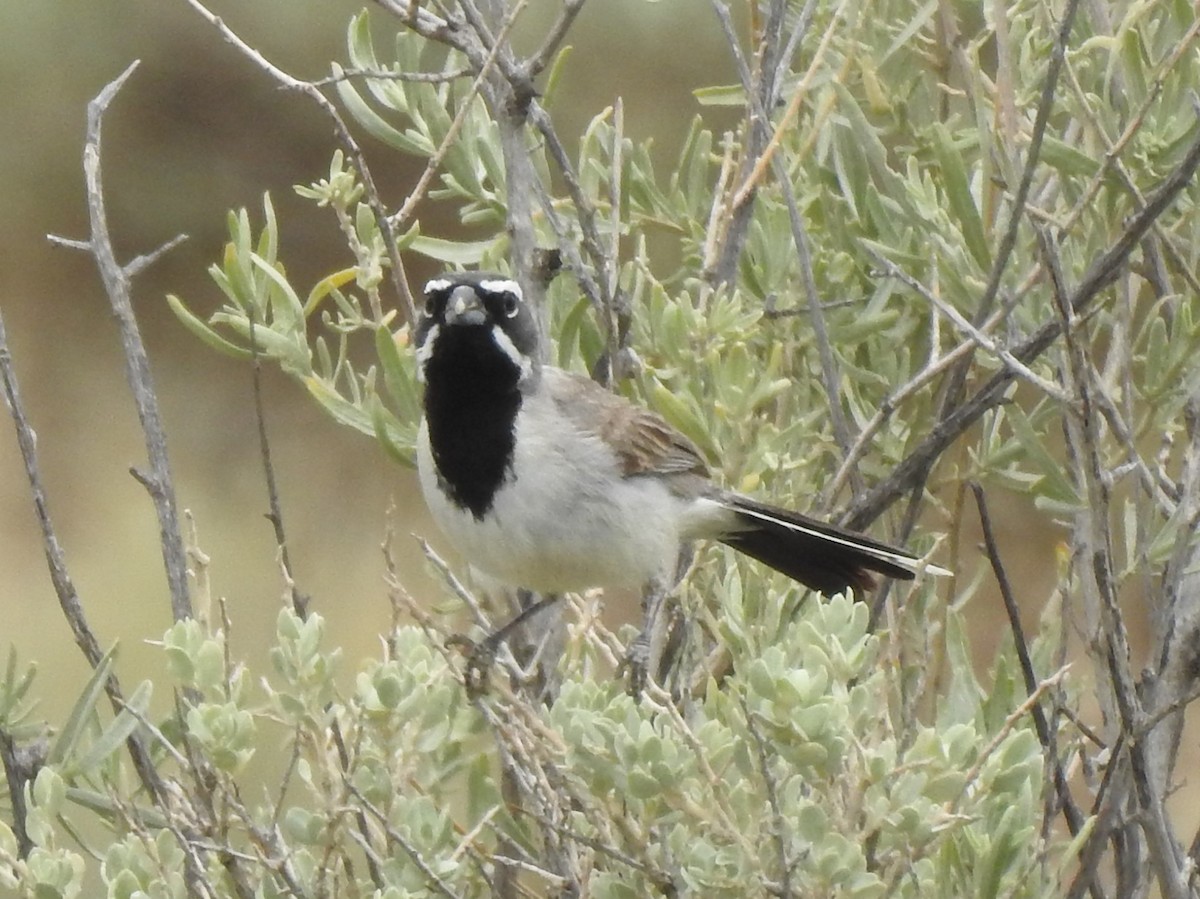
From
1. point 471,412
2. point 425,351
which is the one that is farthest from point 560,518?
point 425,351

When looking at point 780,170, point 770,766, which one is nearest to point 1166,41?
point 780,170

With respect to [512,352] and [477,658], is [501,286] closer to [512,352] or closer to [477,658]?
[512,352]

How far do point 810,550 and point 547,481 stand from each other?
352 mm

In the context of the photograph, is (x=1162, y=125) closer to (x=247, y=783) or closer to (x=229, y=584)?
(x=247, y=783)

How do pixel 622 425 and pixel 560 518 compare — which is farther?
pixel 622 425

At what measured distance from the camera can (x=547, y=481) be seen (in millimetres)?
2377

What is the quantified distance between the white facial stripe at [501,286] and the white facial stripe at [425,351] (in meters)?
0.17

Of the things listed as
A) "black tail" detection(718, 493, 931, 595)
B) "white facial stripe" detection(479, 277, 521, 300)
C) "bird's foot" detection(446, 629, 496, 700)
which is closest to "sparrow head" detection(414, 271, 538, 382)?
"white facial stripe" detection(479, 277, 521, 300)

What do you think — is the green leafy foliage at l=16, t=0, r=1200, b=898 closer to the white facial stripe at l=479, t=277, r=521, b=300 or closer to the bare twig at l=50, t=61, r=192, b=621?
the white facial stripe at l=479, t=277, r=521, b=300

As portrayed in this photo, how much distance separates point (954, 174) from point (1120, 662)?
674mm

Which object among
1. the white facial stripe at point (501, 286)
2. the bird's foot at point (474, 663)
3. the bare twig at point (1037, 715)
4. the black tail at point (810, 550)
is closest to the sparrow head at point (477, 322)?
the white facial stripe at point (501, 286)

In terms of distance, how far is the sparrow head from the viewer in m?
2.22

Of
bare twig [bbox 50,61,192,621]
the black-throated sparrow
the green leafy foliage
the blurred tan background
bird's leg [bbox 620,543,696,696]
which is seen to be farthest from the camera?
the blurred tan background

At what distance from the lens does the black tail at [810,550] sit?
2141mm
